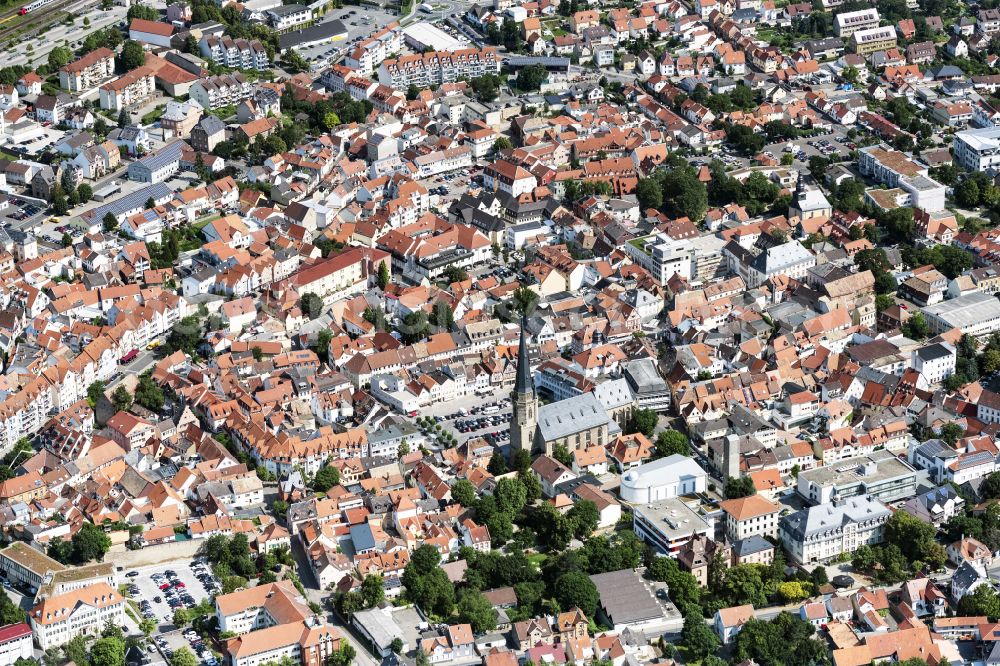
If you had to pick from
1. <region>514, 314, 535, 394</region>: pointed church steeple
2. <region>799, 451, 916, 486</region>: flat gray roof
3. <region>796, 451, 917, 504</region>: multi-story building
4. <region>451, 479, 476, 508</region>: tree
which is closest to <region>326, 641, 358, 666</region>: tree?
<region>451, 479, 476, 508</region>: tree

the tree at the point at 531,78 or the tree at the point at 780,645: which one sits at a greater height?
the tree at the point at 780,645

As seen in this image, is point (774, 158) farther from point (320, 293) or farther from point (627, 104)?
point (320, 293)

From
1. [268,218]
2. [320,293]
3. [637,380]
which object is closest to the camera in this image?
[637,380]

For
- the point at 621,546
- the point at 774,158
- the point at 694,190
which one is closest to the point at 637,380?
the point at 621,546

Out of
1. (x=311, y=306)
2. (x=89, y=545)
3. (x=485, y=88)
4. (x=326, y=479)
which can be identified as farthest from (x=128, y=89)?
(x=89, y=545)

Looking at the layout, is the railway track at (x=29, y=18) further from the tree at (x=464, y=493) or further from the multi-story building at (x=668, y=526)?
the multi-story building at (x=668, y=526)

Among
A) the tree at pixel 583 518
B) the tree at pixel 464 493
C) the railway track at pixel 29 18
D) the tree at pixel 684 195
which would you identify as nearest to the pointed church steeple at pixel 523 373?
the tree at pixel 464 493

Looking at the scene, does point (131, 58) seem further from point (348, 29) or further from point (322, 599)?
point (322, 599)
